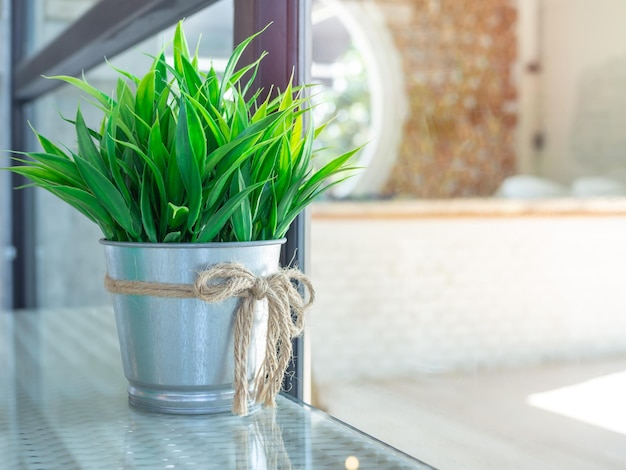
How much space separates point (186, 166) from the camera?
0.53m

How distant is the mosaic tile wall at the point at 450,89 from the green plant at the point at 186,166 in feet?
5.03

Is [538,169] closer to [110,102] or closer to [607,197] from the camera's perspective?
[607,197]

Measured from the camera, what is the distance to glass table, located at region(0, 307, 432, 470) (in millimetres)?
489

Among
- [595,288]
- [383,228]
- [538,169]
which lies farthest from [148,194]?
[383,228]

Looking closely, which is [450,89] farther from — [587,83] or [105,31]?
[587,83]

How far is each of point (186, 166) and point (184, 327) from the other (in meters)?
0.12

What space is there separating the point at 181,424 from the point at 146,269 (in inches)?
4.7

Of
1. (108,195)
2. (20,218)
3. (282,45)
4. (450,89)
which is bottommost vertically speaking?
(20,218)

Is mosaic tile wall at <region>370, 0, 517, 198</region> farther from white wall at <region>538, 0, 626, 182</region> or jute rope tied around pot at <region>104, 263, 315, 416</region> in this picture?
jute rope tied around pot at <region>104, 263, 315, 416</region>

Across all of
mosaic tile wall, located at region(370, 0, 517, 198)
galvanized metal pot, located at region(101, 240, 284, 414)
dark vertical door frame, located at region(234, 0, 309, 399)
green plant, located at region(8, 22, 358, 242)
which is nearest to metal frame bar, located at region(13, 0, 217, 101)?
dark vertical door frame, located at region(234, 0, 309, 399)

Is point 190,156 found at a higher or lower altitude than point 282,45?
lower

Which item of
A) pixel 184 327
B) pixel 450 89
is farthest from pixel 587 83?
pixel 450 89

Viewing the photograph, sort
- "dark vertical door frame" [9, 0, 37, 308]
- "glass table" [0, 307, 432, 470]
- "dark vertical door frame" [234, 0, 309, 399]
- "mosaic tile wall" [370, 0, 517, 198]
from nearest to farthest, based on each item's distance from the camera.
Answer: "glass table" [0, 307, 432, 470]
"dark vertical door frame" [234, 0, 309, 399]
"dark vertical door frame" [9, 0, 37, 308]
"mosaic tile wall" [370, 0, 517, 198]

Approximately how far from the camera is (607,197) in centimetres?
58
